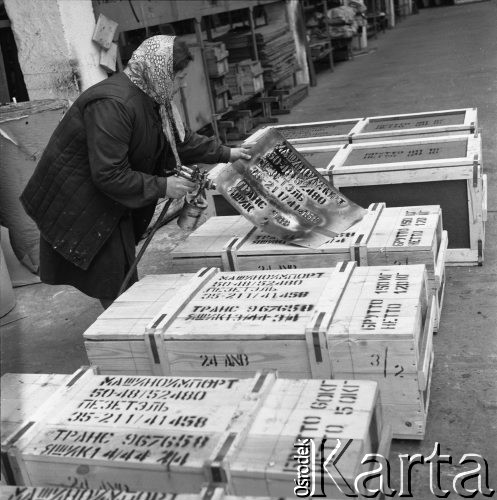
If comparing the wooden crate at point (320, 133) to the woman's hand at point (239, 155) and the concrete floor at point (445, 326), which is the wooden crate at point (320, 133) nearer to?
the concrete floor at point (445, 326)

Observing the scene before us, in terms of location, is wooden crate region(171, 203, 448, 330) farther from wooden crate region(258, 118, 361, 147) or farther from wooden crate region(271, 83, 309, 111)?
wooden crate region(271, 83, 309, 111)

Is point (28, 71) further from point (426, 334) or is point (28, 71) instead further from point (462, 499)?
point (462, 499)

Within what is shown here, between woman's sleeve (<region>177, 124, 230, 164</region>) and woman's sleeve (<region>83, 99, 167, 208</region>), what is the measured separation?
2.30 feet

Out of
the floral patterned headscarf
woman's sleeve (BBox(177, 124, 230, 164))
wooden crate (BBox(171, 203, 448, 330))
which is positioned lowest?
wooden crate (BBox(171, 203, 448, 330))

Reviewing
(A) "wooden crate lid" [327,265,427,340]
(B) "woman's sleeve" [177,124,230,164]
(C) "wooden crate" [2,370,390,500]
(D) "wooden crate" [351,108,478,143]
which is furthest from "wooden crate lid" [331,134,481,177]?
(C) "wooden crate" [2,370,390,500]

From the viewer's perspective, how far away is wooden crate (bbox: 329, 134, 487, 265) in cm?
482

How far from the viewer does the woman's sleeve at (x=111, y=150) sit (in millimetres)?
3680

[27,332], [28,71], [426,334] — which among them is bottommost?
[27,332]

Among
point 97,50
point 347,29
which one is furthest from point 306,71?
point 97,50

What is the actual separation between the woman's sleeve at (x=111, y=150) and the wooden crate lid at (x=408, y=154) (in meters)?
1.80

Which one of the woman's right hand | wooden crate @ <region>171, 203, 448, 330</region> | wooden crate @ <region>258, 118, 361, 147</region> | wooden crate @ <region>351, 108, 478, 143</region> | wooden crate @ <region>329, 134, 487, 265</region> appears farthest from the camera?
wooden crate @ <region>258, 118, 361, 147</region>

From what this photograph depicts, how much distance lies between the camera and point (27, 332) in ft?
17.1

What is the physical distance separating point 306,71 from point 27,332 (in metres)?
10.1

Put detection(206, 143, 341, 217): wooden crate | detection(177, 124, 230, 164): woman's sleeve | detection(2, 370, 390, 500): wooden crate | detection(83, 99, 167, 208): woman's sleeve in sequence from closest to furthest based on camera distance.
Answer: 1. detection(2, 370, 390, 500): wooden crate
2. detection(83, 99, 167, 208): woman's sleeve
3. detection(177, 124, 230, 164): woman's sleeve
4. detection(206, 143, 341, 217): wooden crate
